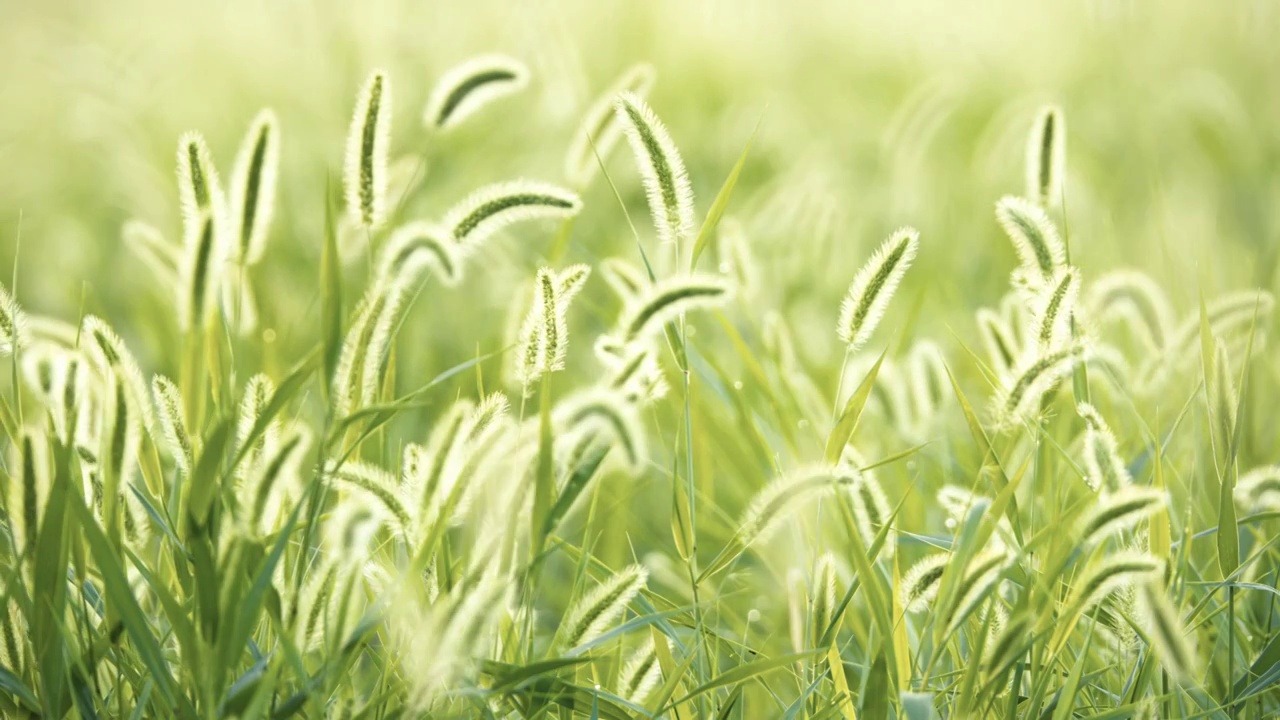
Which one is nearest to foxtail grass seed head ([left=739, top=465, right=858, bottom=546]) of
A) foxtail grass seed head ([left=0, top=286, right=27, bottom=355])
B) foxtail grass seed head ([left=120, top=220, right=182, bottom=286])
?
foxtail grass seed head ([left=0, top=286, right=27, bottom=355])

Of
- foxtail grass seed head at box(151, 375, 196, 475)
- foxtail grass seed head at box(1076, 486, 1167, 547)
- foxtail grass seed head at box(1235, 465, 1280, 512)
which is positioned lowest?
Result: foxtail grass seed head at box(1235, 465, 1280, 512)

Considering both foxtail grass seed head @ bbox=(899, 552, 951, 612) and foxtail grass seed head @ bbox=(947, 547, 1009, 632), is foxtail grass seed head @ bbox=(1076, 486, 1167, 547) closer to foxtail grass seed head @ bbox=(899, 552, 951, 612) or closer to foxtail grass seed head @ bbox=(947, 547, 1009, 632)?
foxtail grass seed head @ bbox=(947, 547, 1009, 632)

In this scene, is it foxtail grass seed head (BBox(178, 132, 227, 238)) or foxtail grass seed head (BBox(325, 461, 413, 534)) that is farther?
foxtail grass seed head (BBox(178, 132, 227, 238))

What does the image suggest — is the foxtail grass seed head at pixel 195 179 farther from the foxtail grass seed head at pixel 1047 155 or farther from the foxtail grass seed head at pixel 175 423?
the foxtail grass seed head at pixel 1047 155

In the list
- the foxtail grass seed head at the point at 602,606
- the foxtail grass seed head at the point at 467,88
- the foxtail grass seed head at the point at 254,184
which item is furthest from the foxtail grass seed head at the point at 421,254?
the foxtail grass seed head at the point at 602,606

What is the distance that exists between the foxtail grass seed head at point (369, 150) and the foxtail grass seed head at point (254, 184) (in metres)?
0.10

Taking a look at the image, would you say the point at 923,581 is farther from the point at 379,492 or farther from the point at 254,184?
the point at 254,184

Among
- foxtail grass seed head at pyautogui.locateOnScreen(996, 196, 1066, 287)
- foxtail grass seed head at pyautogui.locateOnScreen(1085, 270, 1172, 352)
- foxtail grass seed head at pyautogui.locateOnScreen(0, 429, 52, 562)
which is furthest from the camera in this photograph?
foxtail grass seed head at pyautogui.locateOnScreen(1085, 270, 1172, 352)

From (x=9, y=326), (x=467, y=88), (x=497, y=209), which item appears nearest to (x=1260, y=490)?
(x=497, y=209)

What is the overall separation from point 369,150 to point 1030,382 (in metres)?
0.92

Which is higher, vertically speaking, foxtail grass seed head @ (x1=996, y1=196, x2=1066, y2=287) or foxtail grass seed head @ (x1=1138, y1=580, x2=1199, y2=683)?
foxtail grass seed head @ (x1=996, y1=196, x2=1066, y2=287)

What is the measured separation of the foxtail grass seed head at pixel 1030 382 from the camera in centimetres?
138

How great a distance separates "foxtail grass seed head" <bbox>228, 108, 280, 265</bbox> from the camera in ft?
4.65

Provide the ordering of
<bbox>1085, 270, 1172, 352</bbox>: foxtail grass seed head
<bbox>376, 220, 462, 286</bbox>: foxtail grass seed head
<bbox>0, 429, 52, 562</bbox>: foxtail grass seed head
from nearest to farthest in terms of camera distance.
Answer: <bbox>0, 429, 52, 562</bbox>: foxtail grass seed head < <bbox>376, 220, 462, 286</bbox>: foxtail grass seed head < <bbox>1085, 270, 1172, 352</bbox>: foxtail grass seed head
